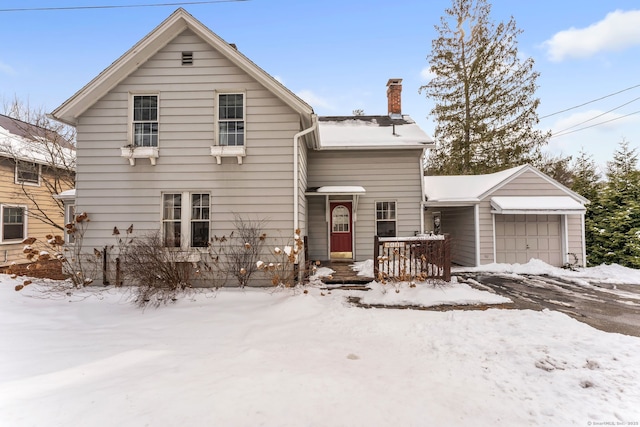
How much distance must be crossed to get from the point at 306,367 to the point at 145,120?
7.36 metres

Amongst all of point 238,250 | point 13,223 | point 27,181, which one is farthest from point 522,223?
point 27,181

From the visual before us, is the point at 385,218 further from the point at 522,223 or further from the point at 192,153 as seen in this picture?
the point at 192,153

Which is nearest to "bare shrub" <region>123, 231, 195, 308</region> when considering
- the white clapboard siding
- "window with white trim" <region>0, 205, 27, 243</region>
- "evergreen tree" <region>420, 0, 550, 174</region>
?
the white clapboard siding

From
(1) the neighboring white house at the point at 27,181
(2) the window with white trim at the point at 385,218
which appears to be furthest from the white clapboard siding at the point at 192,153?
(1) the neighboring white house at the point at 27,181

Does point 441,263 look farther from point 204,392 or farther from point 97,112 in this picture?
point 97,112

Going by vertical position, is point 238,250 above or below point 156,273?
above

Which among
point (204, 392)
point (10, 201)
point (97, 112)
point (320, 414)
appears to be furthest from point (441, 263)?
point (10, 201)

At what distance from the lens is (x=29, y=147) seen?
40.2 ft

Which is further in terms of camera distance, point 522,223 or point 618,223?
point 522,223

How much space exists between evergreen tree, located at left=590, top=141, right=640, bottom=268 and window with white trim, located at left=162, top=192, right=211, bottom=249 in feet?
41.0

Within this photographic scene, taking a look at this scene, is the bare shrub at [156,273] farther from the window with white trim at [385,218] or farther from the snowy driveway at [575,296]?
the snowy driveway at [575,296]

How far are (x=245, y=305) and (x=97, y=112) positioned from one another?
253 inches

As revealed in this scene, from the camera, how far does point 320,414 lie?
7.86ft

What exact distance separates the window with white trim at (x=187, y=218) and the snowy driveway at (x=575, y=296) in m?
7.22
